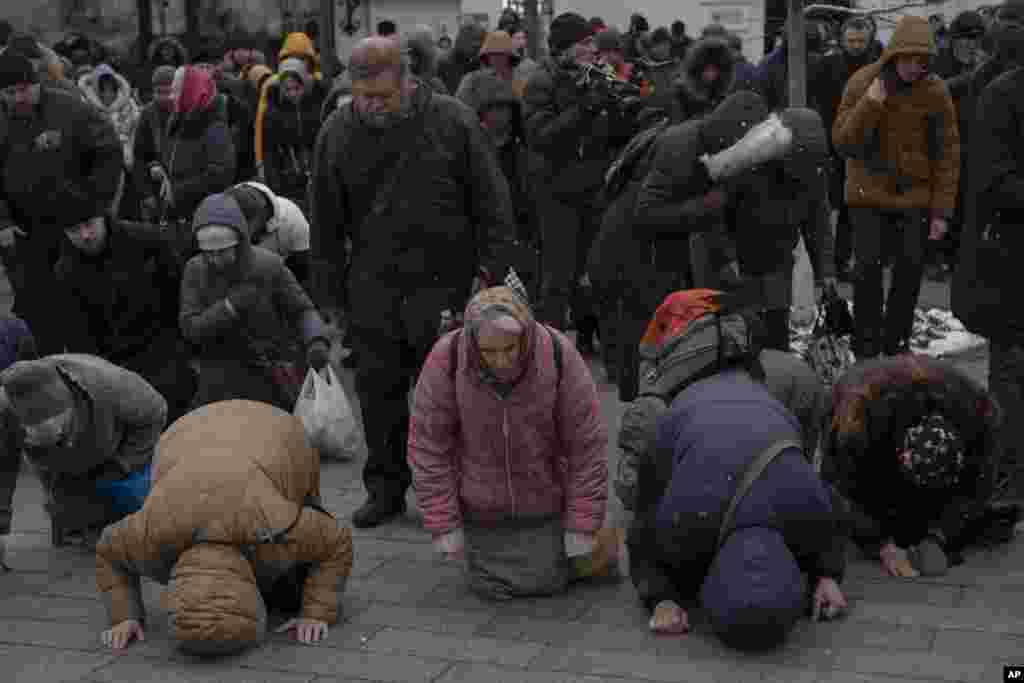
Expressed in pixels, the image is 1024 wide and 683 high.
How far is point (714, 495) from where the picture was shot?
206 inches

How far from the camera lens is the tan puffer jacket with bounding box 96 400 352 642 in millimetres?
5211

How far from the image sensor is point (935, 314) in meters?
10.3

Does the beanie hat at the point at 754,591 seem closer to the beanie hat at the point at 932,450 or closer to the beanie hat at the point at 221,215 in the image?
the beanie hat at the point at 932,450

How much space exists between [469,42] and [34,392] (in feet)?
24.4

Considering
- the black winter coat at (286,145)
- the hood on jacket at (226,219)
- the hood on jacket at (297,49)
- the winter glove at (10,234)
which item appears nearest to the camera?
the hood on jacket at (226,219)

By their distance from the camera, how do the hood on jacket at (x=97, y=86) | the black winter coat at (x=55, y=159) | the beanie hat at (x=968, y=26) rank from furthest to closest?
the hood on jacket at (x=97, y=86) → the beanie hat at (x=968, y=26) → the black winter coat at (x=55, y=159)

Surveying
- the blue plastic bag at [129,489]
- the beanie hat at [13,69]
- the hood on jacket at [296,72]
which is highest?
the beanie hat at [13,69]

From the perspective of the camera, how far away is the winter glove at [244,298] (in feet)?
23.7

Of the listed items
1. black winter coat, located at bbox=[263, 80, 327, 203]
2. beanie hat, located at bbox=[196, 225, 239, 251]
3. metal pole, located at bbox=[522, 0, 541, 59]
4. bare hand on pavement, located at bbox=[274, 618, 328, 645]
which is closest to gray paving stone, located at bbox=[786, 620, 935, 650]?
bare hand on pavement, located at bbox=[274, 618, 328, 645]

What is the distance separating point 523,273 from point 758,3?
20290 millimetres

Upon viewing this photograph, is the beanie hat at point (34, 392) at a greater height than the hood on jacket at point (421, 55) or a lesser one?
lesser

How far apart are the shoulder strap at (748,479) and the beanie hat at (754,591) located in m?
0.04

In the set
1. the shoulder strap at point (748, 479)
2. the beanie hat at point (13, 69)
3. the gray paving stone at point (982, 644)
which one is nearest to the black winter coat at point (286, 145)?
the beanie hat at point (13, 69)

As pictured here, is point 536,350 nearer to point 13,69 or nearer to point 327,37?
point 13,69
